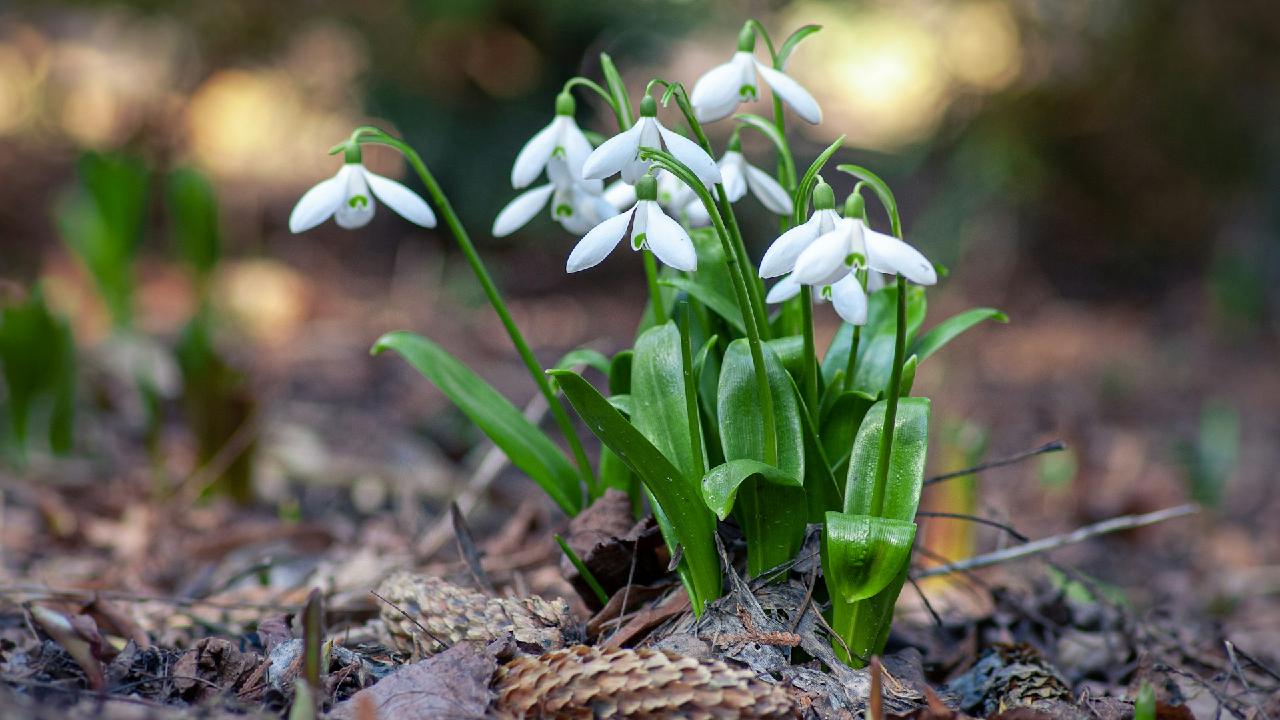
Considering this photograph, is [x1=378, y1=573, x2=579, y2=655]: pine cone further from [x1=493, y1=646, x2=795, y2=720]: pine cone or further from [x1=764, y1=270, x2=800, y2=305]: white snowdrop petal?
[x1=764, y1=270, x2=800, y2=305]: white snowdrop petal

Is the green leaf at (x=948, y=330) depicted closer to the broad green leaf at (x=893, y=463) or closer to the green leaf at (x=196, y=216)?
the broad green leaf at (x=893, y=463)

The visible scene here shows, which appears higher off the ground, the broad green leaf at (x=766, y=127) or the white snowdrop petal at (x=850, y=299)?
the broad green leaf at (x=766, y=127)

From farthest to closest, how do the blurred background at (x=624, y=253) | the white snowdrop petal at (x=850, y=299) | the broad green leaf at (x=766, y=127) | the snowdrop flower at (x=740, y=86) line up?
1. the blurred background at (x=624, y=253)
2. the broad green leaf at (x=766, y=127)
3. the snowdrop flower at (x=740, y=86)
4. the white snowdrop petal at (x=850, y=299)

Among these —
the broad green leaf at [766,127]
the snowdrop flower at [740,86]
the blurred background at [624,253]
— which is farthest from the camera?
the blurred background at [624,253]

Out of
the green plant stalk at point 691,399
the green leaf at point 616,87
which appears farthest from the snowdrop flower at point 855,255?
the green leaf at point 616,87

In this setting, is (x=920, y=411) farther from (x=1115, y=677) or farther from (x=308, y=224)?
(x=308, y=224)

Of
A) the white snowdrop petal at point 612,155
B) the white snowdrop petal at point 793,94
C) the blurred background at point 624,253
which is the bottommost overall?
the blurred background at point 624,253

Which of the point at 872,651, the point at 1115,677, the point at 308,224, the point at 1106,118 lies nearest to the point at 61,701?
the point at 308,224
